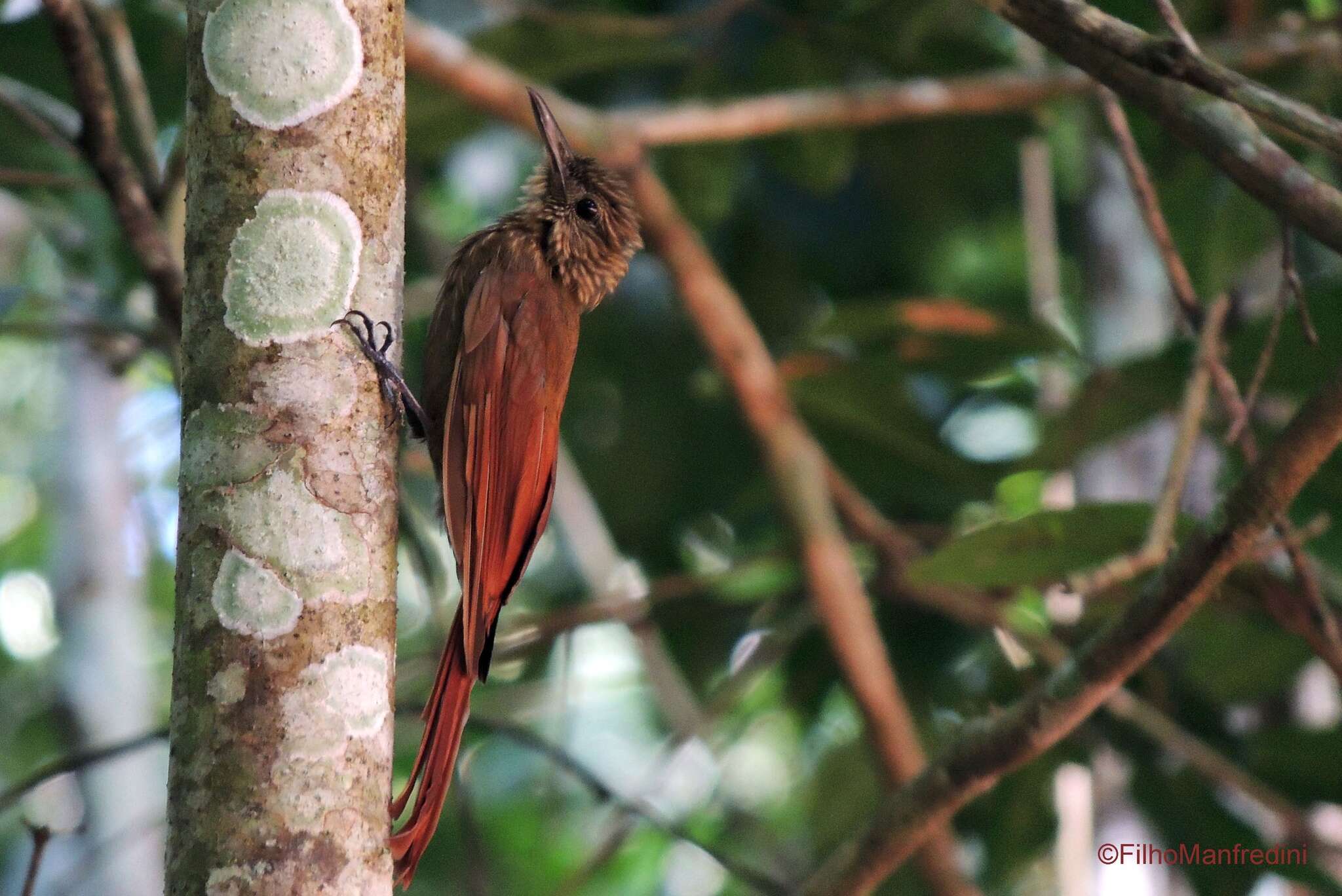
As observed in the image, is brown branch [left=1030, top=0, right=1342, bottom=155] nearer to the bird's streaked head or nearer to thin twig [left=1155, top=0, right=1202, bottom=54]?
thin twig [left=1155, top=0, right=1202, bottom=54]

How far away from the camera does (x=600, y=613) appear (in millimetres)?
3561

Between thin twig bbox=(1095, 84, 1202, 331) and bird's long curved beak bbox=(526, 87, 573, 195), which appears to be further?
bird's long curved beak bbox=(526, 87, 573, 195)

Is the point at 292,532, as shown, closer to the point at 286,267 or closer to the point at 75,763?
the point at 286,267

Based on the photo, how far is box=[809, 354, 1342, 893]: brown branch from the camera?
71.4 inches

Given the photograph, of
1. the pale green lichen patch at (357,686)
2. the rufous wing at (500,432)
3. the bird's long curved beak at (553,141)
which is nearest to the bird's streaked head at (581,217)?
the bird's long curved beak at (553,141)

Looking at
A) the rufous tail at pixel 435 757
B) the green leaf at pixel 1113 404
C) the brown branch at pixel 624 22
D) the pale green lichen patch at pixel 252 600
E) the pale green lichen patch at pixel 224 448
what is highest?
the pale green lichen patch at pixel 224 448

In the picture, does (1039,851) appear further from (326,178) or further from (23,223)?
(23,223)

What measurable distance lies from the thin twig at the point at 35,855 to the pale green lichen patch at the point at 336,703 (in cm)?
59

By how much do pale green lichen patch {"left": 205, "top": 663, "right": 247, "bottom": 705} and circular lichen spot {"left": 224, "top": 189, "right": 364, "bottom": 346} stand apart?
37 centimetres

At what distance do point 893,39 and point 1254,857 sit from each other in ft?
7.32

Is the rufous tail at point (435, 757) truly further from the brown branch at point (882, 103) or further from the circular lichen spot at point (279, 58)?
the brown branch at point (882, 103)

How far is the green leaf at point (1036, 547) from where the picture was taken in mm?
2627

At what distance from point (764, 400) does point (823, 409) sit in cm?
19

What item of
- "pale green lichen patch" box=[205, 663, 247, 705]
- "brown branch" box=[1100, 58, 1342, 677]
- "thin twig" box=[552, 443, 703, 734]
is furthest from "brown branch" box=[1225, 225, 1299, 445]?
"thin twig" box=[552, 443, 703, 734]
